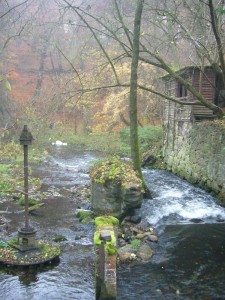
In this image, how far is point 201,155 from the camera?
674 inches

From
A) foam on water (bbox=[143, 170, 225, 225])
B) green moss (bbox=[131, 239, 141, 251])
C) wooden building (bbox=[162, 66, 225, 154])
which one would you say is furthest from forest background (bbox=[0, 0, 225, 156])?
green moss (bbox=[131, 239, 141, 251])

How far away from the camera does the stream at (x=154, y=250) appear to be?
24.9 feet

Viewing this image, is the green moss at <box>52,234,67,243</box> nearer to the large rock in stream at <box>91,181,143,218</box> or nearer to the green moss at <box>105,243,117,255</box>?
the large rock in stream at <box>91,181,143,218</box>

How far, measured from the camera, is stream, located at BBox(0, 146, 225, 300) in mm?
7578

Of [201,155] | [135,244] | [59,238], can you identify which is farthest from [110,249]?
[201,155]

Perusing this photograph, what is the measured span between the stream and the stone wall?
0.66 meters

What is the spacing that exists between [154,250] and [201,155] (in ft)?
27.0

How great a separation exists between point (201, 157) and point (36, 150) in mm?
13191

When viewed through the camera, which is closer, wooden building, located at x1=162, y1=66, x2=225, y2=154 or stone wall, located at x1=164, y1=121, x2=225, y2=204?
stone wall, located at x1=164, y1=121, x2=225, y2=204

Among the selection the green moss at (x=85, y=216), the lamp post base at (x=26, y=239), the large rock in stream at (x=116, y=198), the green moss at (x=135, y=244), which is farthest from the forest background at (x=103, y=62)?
the lamp post base at (x=26, y=239)

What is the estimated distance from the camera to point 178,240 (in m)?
10.7

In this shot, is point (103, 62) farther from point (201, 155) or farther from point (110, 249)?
point (110, 249)

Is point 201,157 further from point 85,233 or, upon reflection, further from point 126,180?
point 85,233

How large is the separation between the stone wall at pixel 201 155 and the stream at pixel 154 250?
659 millimetres
